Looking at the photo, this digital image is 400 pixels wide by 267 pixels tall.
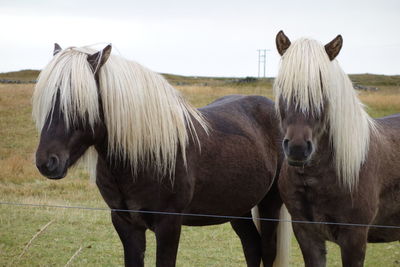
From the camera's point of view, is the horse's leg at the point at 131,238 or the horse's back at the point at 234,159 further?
the horse's back at the point at 234,159

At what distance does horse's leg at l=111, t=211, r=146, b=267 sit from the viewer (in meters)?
4.48

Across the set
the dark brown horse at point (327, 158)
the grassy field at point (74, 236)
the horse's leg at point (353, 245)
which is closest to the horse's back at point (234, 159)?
the dark brown horse at point (327, 158)

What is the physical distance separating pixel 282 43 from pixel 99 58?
130cm

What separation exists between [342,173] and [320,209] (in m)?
0.29

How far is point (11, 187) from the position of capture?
11.6 metres

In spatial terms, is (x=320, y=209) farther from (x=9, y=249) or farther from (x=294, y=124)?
(x=9, y=249)

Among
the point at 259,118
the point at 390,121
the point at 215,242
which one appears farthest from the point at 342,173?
the point at 215,242

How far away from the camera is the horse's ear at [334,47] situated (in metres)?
3.90

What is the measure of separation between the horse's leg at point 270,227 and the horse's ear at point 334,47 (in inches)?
78.2

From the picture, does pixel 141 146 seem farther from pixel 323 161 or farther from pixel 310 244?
pixel 310 244

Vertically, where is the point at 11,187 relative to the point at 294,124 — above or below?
below

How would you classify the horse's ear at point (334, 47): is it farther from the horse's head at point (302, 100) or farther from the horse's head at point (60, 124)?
the horse's head at point (60, 124)

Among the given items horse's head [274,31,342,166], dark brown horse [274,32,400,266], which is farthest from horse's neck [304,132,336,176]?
horse's head [274,31,342,166]

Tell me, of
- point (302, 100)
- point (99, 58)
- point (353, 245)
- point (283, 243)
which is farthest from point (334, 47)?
point (283, 243)
